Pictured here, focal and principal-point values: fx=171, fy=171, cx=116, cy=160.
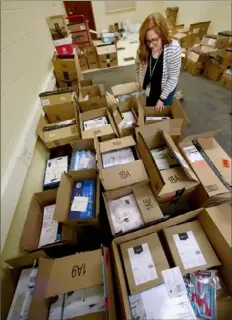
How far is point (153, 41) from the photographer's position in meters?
1.37

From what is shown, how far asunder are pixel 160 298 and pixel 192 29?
17.1ft

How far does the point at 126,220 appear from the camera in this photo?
111 cm

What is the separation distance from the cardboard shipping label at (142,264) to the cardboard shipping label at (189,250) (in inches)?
6.6

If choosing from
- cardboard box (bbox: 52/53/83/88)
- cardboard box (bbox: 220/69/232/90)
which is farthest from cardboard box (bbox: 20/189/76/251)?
cardboard box (bbox: 220/69/232/90)

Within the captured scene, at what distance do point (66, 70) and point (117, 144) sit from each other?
1.63 metres

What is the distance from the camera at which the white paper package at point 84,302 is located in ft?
2.71

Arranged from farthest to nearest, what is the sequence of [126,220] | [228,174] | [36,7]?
1. [36,7]
2. [228,174]
3. [126,220]

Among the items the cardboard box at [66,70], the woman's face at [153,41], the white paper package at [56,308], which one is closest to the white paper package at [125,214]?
the white paper package at [56,308]

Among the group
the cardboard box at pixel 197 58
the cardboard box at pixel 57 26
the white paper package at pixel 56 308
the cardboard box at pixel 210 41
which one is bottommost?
the white paper package at pixel 56 308

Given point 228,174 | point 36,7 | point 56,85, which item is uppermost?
point 36,7

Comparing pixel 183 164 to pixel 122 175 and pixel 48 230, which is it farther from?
pixel 48 230

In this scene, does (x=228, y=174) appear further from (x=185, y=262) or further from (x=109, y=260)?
(x=109, y=260)

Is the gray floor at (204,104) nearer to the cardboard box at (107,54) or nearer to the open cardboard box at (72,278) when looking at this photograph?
the cardboard box at (107,54)

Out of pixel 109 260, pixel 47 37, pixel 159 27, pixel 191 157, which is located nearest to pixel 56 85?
pixel 47 37
